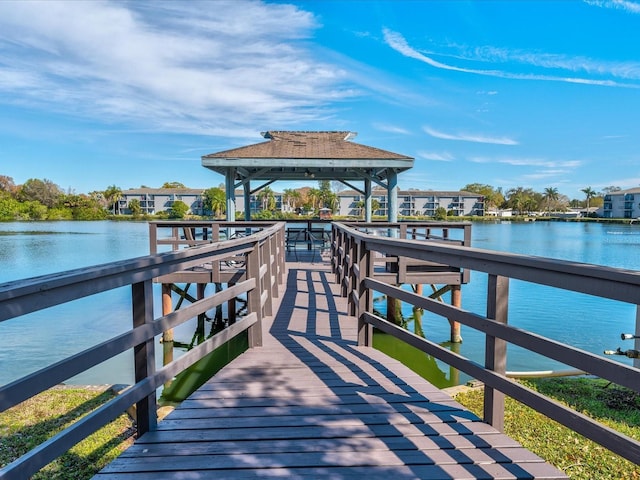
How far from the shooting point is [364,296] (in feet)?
11.8

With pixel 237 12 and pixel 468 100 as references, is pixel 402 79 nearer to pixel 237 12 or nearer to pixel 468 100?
pixel 468 100

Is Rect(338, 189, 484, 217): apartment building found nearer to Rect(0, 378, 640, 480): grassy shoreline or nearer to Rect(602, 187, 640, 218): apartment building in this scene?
Rect(602, 187, 640, 218): apartment building

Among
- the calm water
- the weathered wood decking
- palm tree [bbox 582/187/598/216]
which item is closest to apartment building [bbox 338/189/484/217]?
palm tree [bbox 582/187/598/216]

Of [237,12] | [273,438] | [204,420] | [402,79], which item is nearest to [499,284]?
[273,438]

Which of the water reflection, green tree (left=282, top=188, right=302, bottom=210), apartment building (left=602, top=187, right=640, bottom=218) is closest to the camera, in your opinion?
the water reflection

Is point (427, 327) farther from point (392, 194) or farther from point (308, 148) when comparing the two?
point (308, 148)

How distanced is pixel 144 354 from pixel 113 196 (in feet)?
304

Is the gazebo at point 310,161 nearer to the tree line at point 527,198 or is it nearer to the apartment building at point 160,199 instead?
the apartment building at point 160,199

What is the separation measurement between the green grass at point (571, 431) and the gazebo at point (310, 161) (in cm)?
648

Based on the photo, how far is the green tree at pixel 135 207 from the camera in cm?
7525

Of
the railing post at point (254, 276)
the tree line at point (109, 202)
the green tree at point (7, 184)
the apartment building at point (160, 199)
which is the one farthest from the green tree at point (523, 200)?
the green tree at point (7, 184)

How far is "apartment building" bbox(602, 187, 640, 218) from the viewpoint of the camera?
7631 centimetres

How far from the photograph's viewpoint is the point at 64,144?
59.1 m

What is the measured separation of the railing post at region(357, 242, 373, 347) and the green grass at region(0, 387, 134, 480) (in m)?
2.60
